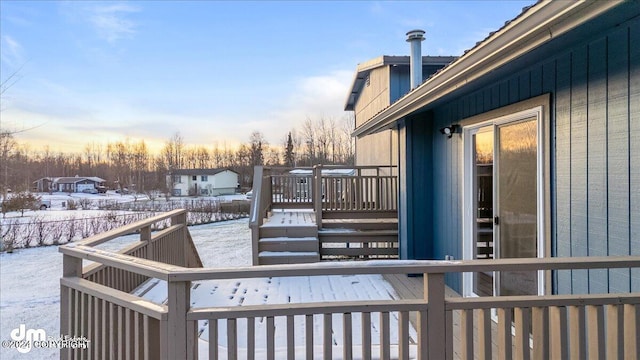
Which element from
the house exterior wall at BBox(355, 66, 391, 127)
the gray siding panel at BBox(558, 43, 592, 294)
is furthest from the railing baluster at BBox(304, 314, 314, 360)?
the house exterior wall at BBox(355, 66, 391, 127)

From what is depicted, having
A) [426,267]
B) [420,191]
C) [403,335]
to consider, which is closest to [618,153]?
[426,267]

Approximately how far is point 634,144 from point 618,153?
0.12 meters

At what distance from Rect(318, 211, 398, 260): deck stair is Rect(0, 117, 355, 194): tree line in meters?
23.7

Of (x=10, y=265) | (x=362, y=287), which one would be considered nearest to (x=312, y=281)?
(x=362, y=287)

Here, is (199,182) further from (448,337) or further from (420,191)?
(448,337)

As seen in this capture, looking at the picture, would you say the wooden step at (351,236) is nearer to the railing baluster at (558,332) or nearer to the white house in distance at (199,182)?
the railing baluster at (558,332)

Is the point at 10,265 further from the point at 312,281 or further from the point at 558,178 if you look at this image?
the point at 558,178

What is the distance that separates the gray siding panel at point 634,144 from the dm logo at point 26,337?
576 centimetres

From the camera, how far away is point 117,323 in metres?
2.19

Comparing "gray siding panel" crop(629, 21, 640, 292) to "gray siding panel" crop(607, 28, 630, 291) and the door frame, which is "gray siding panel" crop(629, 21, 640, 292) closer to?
"gray siding panel" crop(607, 28, 630, 291)

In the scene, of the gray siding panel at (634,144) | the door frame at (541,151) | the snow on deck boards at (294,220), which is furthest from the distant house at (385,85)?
the gray siding panel at (634,144)

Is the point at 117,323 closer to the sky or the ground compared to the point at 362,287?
closer to the sky

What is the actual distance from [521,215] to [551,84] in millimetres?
1148

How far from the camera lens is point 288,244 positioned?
251 inches
